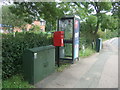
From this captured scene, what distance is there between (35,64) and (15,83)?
77cm

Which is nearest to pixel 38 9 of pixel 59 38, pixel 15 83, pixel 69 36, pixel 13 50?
pixel 59 38

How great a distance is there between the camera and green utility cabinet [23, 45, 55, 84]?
4007 millimetres

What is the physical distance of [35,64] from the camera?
406 centimetres

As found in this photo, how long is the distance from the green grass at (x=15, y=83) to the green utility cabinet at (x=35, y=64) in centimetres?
18

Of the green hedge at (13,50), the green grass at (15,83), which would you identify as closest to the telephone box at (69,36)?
the green hedge at (13,50)

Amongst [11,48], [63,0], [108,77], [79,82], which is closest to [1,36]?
[11,48]

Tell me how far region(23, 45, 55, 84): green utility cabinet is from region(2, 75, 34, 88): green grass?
179 mm

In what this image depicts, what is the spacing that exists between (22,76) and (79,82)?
1.90 meters

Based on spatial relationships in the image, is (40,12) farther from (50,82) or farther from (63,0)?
(50,82)

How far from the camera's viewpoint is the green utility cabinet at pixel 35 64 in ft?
13.1

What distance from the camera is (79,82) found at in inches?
176

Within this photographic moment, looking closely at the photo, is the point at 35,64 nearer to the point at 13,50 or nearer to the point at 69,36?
the point at 13,50

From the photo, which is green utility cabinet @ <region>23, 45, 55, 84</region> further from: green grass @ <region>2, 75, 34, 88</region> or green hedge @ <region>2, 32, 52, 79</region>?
green hedge @ <region>2, 32, 52, 79</region>

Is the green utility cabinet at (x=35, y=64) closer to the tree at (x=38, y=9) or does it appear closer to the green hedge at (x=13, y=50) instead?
the green hedge at (x=13, y=50)
